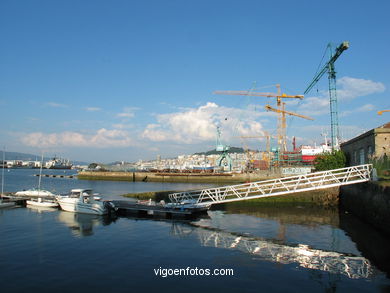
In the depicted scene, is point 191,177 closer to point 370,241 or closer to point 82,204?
point 82,204

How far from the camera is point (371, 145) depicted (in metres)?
30.6

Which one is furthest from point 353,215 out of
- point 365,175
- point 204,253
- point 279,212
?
point 204,253

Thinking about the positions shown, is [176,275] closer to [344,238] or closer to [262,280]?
[262,280]

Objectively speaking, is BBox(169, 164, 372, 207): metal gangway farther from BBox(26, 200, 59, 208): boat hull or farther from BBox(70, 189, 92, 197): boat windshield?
BBox(26, 200, 59, 208): boat hull

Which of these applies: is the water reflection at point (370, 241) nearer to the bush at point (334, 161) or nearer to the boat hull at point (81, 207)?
the bush at point (334, 161)

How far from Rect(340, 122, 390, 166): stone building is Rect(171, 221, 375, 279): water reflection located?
15.9 meters

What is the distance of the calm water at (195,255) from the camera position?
13312 mm

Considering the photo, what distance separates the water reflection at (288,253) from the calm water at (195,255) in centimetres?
6

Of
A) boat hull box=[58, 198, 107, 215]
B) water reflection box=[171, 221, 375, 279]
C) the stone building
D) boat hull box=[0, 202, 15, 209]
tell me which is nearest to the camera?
water reflection box=[171, 221, 375, 279]

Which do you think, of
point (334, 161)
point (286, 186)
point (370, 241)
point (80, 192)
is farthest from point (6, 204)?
point (334, 161)

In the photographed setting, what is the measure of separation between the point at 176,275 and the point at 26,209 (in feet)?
95.9

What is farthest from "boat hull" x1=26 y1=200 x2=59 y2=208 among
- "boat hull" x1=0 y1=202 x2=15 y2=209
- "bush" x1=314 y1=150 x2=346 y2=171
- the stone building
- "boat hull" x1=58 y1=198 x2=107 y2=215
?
"bush" x1=314 y1=150 x2=346 y2=171

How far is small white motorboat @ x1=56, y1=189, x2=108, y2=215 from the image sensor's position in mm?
31219

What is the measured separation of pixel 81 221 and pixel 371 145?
3083cm
